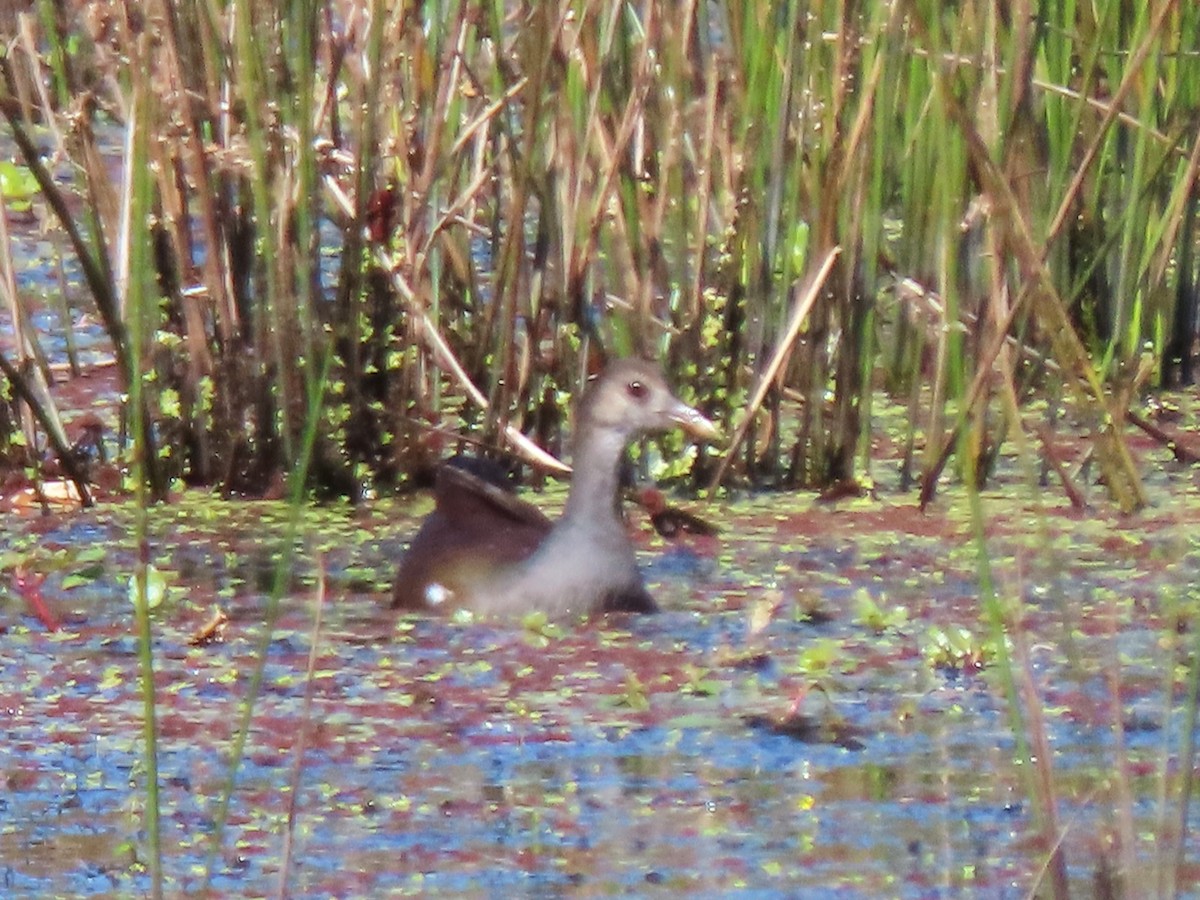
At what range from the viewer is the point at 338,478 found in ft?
18.9

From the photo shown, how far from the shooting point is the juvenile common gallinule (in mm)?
4996

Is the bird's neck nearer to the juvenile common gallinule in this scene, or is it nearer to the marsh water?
the juvenile common gallinule

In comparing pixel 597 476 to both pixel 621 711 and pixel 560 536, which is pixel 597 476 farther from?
pixel 621 711

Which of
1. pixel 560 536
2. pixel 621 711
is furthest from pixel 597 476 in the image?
pixel 621 711

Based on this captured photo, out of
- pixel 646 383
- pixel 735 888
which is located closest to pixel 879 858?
pixel 735 888

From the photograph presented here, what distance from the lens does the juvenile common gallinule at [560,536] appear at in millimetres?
4996

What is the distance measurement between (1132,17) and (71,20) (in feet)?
7.22

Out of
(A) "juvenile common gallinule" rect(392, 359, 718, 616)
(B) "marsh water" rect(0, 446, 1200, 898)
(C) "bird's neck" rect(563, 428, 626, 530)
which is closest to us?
(B) "marsh water" rect(0, 446, 1200, 898)

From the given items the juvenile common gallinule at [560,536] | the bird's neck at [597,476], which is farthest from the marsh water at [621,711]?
the bird's neck at [597,476]

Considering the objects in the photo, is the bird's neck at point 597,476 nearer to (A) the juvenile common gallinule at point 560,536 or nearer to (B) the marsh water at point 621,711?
(A) the juvenile common gallinule at point 560,536

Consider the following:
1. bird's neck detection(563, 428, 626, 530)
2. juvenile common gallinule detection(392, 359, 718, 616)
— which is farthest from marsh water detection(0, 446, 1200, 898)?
bird's neck detection(563, 428, 626, 530)

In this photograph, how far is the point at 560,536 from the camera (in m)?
5.15

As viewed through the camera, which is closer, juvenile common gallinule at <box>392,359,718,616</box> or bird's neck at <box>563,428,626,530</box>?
juvenile common gallinule at <box>392,359,718,616</box>

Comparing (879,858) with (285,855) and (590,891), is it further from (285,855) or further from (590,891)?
(285,855)
